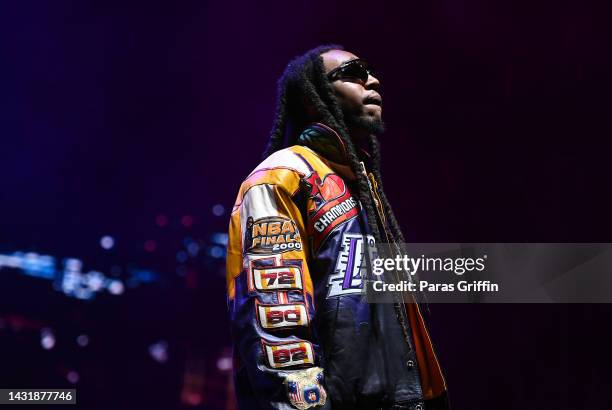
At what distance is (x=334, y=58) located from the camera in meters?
1.98

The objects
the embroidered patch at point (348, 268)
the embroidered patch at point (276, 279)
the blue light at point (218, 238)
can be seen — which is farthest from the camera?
the blue light at point (218, 238)

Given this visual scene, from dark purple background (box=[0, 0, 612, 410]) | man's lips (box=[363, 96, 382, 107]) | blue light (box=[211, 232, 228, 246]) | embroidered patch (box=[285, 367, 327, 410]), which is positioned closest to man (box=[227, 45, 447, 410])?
embroidered patch (box=[285, 367, 327, 410])

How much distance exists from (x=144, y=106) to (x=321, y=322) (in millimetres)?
3264

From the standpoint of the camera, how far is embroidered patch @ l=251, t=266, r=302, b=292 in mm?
1420

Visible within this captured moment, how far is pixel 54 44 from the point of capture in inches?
167

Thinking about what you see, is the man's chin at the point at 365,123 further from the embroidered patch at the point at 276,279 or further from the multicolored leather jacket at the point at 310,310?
the embroidered patch at the point at 276,279

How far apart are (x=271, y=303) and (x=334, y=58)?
2.97 ft

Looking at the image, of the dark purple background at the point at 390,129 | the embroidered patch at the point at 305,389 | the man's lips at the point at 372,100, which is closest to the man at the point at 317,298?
the embroidered patch at the point at 305,389

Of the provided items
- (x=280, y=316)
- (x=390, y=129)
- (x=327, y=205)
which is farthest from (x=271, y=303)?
(x=390, y=129)

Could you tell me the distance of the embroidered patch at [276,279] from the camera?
1.42 m

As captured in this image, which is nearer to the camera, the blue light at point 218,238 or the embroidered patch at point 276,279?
the embroidered patch at point 276,279

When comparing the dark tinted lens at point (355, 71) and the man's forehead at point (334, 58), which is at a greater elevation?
the man's forehead at point (334, 58)

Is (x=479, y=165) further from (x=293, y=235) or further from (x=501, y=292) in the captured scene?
(x=293, y=235)

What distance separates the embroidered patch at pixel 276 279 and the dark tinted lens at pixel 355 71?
754 mm
